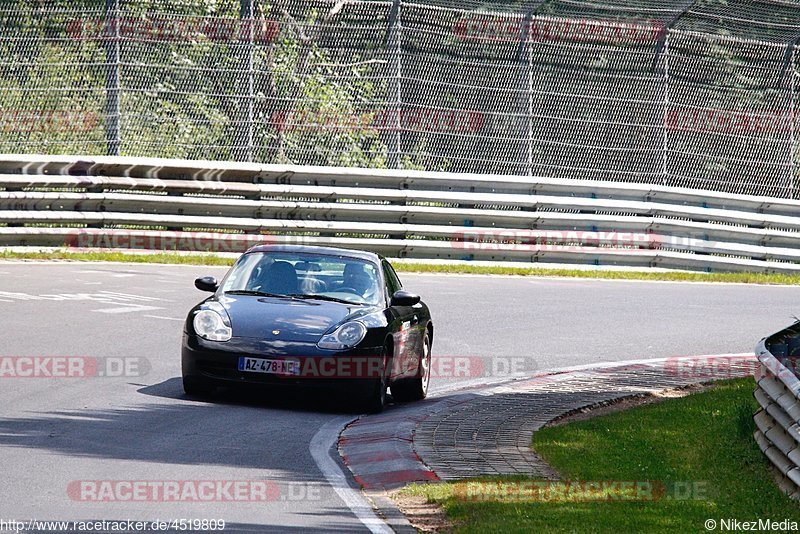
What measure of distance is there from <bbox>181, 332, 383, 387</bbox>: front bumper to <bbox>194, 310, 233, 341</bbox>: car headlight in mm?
59

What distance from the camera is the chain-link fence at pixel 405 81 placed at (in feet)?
67.8

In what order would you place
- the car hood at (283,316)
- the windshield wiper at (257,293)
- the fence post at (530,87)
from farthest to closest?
the fence post at (530,87)
the windshield wiper at (257,293)
the car hood at (283,316)

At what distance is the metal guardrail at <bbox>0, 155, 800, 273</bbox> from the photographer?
20875 millimetres

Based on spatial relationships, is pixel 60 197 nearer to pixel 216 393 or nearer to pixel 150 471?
pixel 216 393

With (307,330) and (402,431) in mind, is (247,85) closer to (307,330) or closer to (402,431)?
(307,330)

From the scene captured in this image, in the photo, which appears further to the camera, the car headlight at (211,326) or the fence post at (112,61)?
the fence post at (112,61)

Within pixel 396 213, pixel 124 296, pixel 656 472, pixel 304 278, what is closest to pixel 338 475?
pixel 656 472

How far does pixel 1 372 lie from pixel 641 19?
1341 centimetres

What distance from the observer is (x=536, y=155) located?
73.9ft

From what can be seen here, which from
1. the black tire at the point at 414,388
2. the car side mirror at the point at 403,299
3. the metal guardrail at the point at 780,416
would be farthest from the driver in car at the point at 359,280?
the metal guardrail at the point at 780,416

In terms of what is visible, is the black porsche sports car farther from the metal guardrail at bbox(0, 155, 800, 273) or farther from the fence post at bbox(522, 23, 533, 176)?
the fence post at bbox(522, 23, 533, 176)

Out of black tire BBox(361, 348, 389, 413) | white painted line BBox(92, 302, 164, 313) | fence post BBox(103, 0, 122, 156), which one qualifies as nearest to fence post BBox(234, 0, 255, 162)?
fence post BBox(103, 0, 122, 156)

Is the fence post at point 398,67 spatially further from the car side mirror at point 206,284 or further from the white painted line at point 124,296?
the car side mirror at point 206,284

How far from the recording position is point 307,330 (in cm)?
1102
